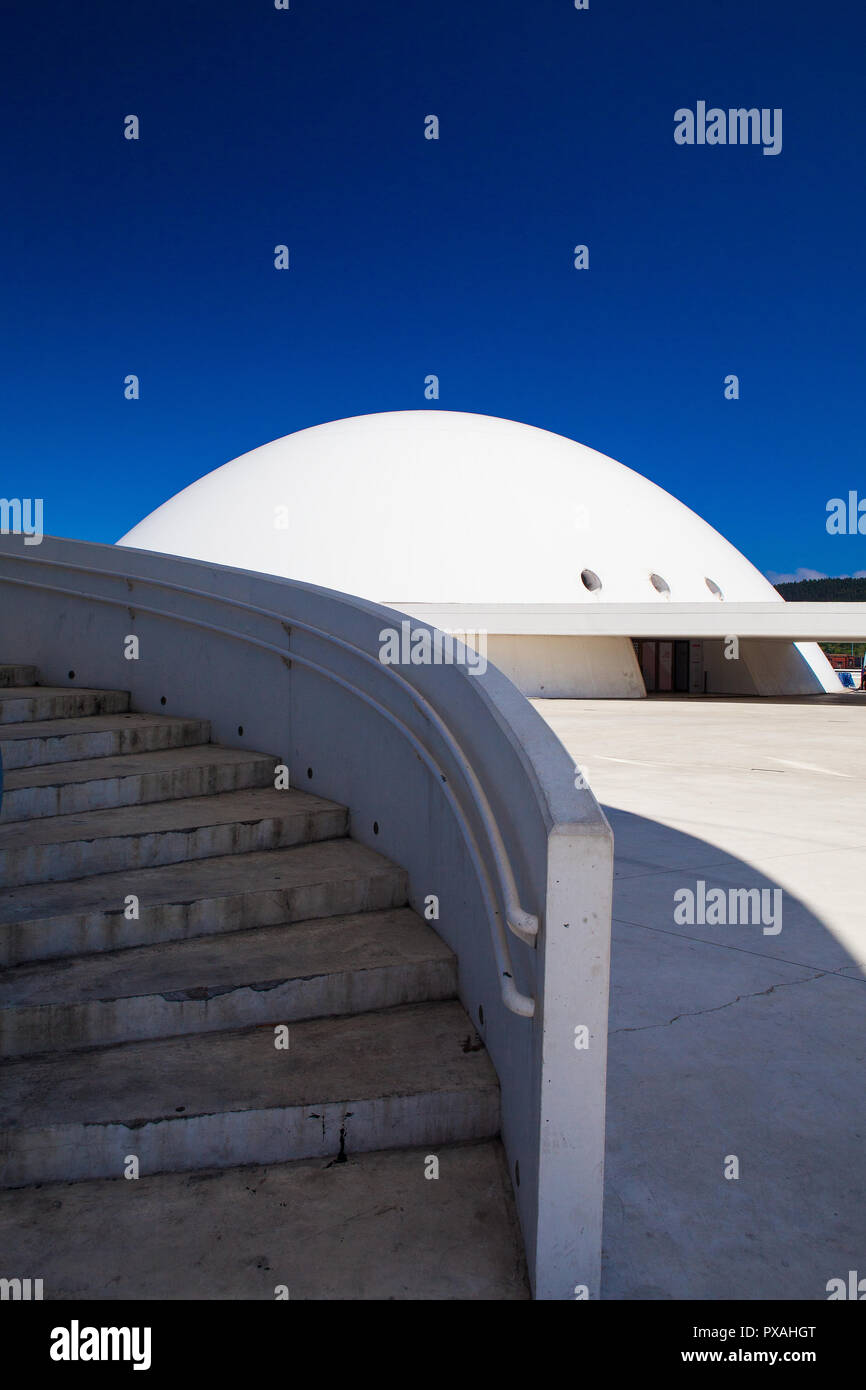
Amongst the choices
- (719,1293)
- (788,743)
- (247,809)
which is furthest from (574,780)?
(788,743)

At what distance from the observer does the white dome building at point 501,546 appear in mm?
23875

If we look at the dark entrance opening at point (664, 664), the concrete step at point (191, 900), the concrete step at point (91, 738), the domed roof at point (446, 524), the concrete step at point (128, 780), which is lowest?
the concrete step at point (191, 900)

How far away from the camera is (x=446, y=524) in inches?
1014

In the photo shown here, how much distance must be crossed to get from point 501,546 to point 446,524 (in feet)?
5.49

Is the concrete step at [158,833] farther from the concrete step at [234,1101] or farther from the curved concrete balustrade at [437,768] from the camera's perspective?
the concrete step at [234,1101]

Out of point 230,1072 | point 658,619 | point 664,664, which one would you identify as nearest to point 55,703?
point 230,1072

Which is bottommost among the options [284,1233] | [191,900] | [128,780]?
[284,1233]

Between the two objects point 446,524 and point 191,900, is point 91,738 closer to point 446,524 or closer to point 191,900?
point 191,900

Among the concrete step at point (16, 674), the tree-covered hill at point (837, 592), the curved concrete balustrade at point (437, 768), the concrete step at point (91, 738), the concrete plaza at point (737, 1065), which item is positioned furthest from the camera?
the tree-covered hill at point (837, 592)

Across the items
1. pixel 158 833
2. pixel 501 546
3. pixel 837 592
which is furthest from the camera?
pixel 837 592

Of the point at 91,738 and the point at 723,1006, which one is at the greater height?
the point at 91,738

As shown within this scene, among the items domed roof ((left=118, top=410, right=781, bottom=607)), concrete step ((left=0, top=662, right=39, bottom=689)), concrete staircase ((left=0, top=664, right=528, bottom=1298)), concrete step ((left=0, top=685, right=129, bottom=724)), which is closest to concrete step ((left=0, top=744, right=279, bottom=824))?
concrete staircase ((left=0, top=664, right=528, bottom=1298))

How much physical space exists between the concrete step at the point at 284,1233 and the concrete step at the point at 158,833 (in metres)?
1.76

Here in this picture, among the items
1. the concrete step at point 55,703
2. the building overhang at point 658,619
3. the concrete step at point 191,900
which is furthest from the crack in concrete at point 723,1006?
the building overhang at point 658,619
